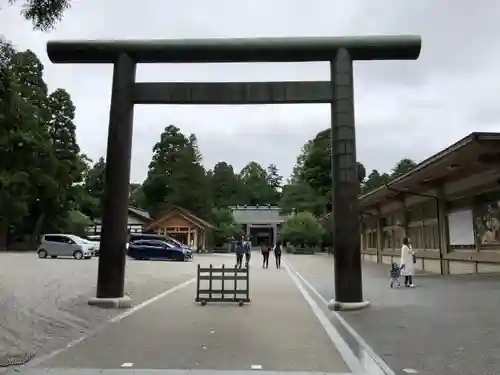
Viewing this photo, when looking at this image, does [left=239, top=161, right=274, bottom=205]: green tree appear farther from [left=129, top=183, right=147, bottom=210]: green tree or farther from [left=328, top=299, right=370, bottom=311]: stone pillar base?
[left=328, top=299, right=370, bottom=311]: stone pillar base

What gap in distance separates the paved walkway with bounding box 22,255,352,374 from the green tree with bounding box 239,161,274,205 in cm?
8096

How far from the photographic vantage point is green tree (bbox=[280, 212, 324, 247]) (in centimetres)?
5638

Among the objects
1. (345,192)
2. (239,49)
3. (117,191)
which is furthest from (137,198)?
(345,192)

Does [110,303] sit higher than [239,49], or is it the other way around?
[239,49]

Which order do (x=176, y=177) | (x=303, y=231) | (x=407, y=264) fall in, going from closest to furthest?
(x=407, y=264), (x=303, y=231), (x=176, y=177)

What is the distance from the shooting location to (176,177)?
62719mm

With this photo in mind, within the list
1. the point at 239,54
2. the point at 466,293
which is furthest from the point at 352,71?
the point at 466,293

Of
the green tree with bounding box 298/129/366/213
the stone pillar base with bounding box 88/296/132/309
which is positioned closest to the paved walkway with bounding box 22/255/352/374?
the stone pillar base with bounding box 88/296/132/309

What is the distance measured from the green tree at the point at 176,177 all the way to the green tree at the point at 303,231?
34.4 feet

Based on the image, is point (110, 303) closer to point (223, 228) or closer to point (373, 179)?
point (223, 228)

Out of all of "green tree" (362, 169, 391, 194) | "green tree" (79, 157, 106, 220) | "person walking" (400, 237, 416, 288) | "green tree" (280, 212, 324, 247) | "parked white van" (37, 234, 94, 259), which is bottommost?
"person walking" (400, 237, 416, 288)

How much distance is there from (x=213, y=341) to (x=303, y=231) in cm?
4904

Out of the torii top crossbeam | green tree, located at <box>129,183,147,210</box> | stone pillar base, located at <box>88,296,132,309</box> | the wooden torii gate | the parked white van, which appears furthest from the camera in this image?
green tree, located at <box>129,183,147,210</box>

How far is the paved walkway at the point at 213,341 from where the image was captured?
6.50 meters
